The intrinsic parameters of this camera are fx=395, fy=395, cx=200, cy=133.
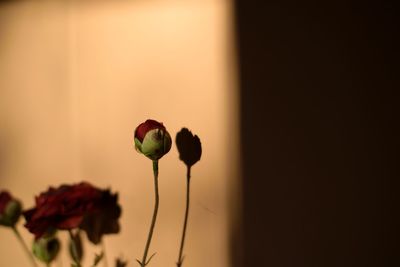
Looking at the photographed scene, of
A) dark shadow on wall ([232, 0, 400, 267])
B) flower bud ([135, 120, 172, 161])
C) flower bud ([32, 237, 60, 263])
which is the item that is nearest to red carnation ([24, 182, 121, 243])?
flower bud ([32, 237, 60, 263])

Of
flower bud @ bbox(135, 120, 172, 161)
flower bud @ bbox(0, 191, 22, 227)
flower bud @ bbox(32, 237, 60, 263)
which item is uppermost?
flower bud @ bbox(135, 120, 172, 161)

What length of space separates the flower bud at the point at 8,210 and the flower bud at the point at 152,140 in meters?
0.35

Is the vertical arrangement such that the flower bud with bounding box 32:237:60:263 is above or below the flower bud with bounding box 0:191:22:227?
below

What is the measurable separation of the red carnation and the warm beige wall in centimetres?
13

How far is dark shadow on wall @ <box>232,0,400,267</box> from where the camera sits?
2.45 feet

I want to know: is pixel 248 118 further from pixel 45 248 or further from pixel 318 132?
pixel 45 248

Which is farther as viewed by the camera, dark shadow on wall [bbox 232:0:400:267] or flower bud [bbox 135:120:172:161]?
dark shadow on wall [bbox 232:0:400:267]

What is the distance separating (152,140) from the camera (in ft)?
2.05

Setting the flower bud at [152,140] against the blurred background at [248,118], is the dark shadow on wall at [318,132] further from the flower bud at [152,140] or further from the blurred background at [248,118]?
the flower bud at [152,140]

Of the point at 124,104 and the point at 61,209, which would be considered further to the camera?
the point at 124,104

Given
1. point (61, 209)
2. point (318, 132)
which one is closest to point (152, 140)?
point (61, 209)

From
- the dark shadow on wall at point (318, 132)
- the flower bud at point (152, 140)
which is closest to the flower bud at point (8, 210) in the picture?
the flower bud at point (152, 140)

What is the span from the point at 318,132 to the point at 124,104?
405 mm

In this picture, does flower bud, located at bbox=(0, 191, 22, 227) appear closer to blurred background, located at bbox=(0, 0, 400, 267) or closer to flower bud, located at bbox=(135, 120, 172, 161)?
blurred background, located at bbox=(0, 0, 400, 267)
